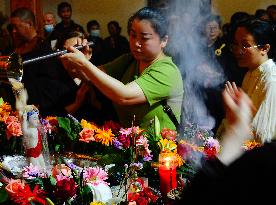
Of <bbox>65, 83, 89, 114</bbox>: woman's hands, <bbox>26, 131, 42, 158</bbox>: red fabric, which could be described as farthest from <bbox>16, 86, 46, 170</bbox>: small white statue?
<bbox>65, 83, 89, 114</bbox>: woman's hands

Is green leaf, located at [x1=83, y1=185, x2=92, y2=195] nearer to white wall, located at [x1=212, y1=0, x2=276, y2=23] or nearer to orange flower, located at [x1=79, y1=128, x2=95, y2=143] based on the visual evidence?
orange flower, located at [x1=79, y1=128, x2=95, y2=143]

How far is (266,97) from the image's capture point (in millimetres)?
2850

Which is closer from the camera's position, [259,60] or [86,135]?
[86,135]

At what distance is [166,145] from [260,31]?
106 centimetres

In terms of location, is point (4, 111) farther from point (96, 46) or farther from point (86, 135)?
point (96, 46)

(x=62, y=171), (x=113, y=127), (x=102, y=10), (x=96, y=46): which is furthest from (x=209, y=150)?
(x=102, y=10)

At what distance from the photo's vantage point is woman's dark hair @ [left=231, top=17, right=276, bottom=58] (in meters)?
2.99

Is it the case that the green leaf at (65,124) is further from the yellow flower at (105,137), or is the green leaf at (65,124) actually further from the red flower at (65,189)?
the red flower at (65,189)

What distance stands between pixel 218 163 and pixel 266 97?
2.11 m

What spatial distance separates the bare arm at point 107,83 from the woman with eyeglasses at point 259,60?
709mm

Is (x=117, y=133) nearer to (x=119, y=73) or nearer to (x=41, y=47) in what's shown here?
(x=119, y=73)

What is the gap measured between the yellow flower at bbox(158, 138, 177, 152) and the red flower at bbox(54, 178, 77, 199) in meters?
0.62

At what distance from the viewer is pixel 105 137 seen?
96.3 inches

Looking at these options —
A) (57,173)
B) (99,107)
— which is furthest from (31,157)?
(99,107)
